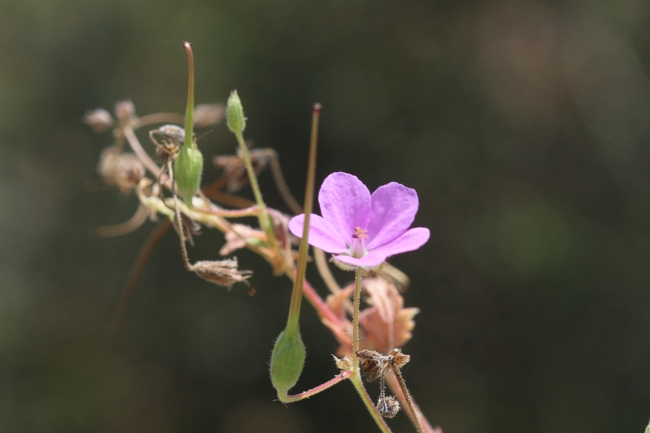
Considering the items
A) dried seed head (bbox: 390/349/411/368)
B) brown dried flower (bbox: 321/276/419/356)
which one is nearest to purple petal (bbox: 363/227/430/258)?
dried seed head (bbox: 390/349/411/368)

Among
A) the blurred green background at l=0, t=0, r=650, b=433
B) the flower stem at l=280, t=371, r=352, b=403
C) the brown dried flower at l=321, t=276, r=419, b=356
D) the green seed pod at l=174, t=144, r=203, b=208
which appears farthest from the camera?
the blurred green background at l=0, t=0, r=650, b=433

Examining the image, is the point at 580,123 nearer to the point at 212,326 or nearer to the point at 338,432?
the point at 338,432

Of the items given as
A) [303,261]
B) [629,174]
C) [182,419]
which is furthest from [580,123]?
[303,261]

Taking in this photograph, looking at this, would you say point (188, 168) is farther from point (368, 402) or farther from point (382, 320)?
point (382, 320)

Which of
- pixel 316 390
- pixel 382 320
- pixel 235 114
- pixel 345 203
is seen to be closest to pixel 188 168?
pixel 235 114

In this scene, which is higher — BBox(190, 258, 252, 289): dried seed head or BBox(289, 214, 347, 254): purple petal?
BBox(289, 214, 347, 254): purple petal

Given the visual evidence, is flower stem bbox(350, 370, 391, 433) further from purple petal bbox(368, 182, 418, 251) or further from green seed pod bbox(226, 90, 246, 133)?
green seed pod bbox(226, 90, 246, 133)

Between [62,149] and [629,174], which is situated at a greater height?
[629,174]

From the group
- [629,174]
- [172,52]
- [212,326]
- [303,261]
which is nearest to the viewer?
[303,261]
